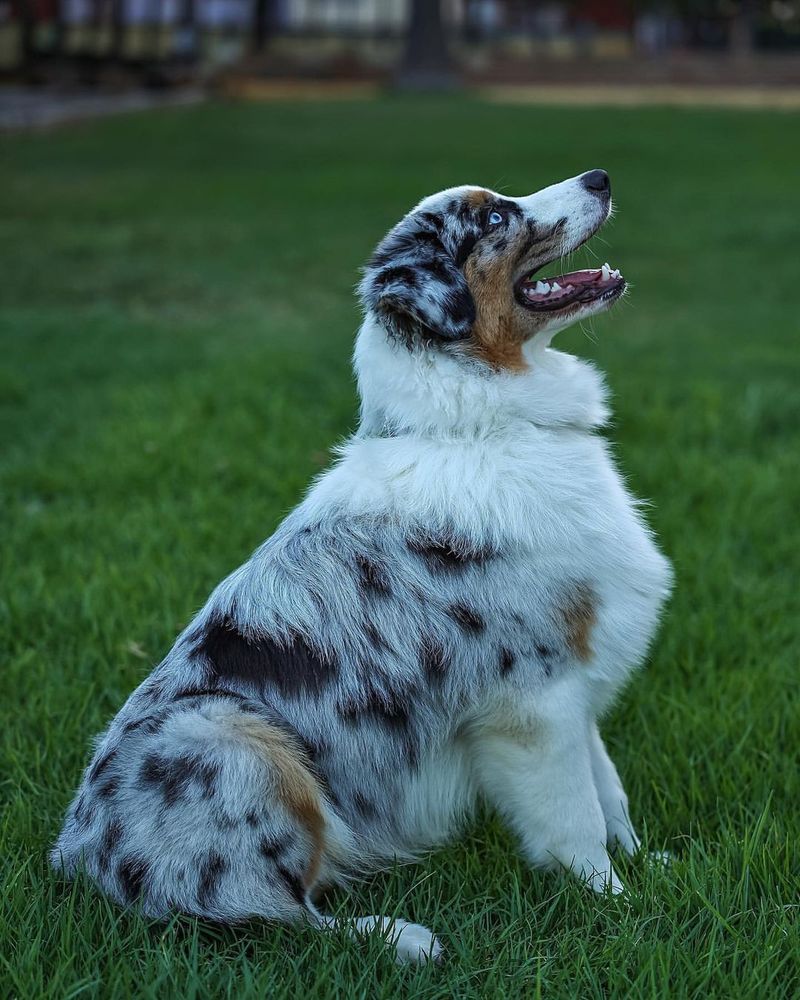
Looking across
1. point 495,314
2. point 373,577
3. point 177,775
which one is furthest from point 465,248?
point 177,775

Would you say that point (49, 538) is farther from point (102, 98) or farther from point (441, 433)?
point (102, 98)

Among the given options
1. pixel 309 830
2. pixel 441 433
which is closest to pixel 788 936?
pixel 309 830

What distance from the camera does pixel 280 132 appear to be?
2459 cm

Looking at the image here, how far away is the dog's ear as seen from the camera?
3.12 meters

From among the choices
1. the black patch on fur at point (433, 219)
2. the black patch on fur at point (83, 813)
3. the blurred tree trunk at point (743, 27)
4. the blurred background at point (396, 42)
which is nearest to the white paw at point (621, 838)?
the black patch on fur at point (83, 813)

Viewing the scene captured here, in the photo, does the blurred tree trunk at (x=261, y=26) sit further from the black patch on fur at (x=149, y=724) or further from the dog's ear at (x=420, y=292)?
the black patch on fur at (x=149, y=724)

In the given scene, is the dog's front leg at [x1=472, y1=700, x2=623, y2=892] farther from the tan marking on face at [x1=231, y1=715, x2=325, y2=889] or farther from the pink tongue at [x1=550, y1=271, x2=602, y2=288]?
the pink tongue at [x1=550, y1=271, x2=602, y2=288]

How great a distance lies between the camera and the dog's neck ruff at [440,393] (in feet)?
10.4

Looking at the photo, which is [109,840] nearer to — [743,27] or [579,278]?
[579,278]

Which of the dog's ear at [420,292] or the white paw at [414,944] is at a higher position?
the dog's ear at [420,292]

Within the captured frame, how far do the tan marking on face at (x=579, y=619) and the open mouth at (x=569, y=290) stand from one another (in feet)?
2.67

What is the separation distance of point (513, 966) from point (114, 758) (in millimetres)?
1093

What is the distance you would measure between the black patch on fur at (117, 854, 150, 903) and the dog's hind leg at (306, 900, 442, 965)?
406mm

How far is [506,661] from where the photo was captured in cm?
302
